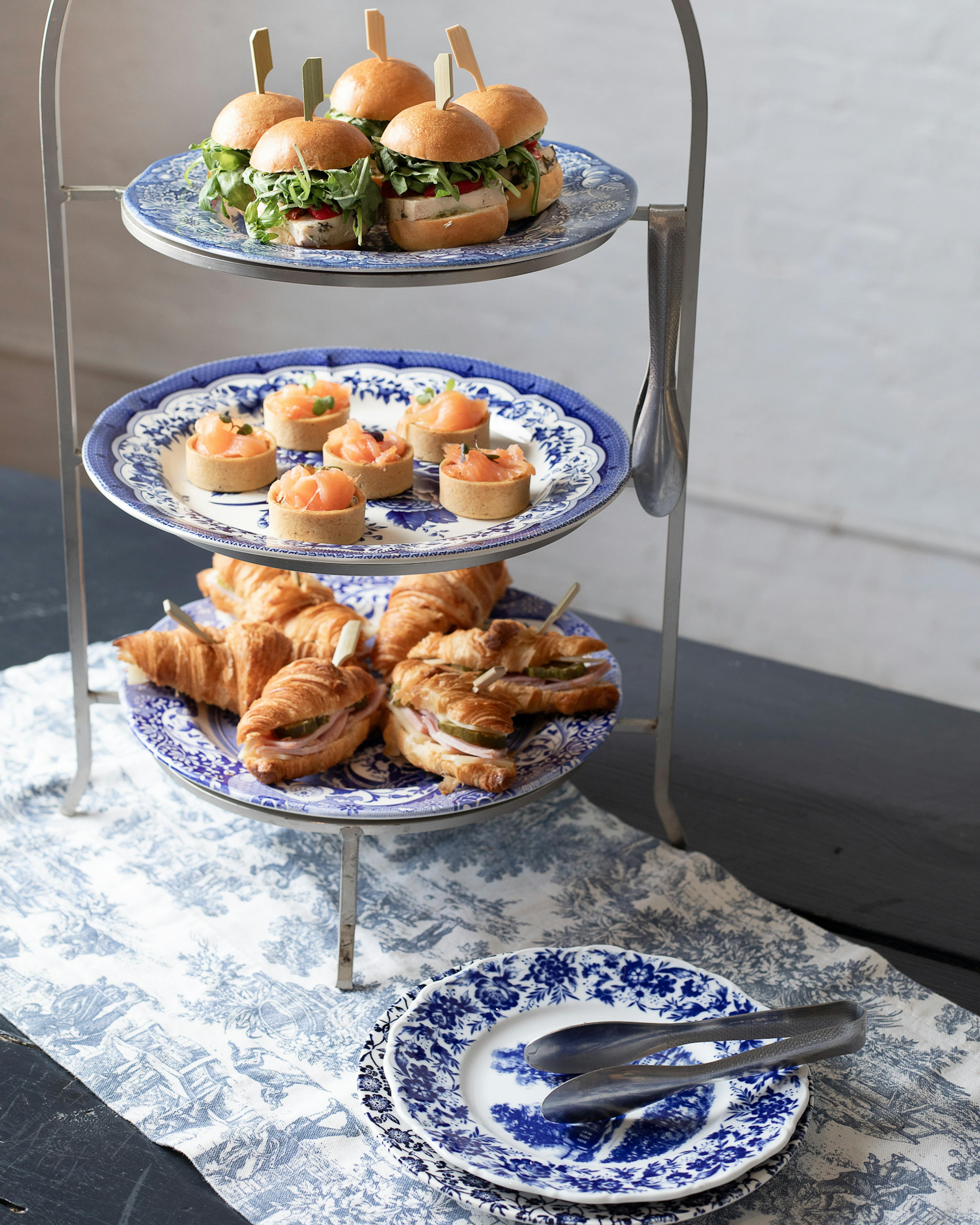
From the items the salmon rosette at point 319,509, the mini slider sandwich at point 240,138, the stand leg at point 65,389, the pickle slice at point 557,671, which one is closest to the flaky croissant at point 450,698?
the pickle slice at point 557,671

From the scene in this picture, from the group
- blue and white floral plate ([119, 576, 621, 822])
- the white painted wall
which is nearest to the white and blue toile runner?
blue and white floral plate ([119, 576, 621, 822])

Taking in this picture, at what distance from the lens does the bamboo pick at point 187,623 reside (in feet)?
4.75

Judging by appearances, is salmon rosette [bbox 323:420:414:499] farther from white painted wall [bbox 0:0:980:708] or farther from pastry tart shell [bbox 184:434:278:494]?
white painted wall [bbox 0:0:980:708]

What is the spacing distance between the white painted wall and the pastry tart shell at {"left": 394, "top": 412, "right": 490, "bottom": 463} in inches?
53.5

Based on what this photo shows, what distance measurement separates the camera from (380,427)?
160 centimetres

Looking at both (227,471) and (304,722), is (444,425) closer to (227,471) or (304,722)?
(227,471)

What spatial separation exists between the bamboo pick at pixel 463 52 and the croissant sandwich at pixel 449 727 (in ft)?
2.08

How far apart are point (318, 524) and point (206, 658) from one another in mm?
302

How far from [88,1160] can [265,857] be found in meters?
0.47

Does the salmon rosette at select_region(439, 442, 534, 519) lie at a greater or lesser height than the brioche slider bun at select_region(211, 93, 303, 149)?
lesser

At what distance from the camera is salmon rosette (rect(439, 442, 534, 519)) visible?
1338 mm

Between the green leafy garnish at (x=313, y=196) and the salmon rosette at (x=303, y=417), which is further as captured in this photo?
the salmon rosette at (x=303, y=417)

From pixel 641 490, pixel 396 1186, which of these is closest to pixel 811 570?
pixel 641 490

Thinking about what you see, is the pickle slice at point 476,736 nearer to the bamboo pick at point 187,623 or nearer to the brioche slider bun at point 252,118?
the bamboo pick at point 187,623
